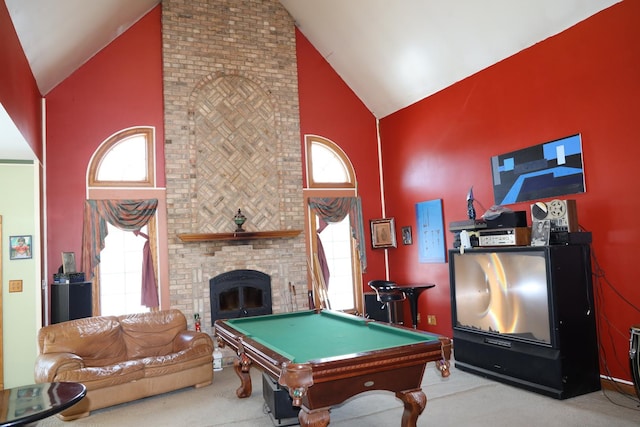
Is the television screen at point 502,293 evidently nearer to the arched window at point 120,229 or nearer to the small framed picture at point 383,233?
the small framed picture at point 383,233

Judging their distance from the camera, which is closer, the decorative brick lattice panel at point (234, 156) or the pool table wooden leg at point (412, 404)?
the pool table wooden leg at point (412, 404)

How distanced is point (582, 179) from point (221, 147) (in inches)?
194

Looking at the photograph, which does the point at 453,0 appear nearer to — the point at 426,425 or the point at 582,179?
the point at 582,179

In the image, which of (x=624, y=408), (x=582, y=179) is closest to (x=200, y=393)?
(x=624, y=408)

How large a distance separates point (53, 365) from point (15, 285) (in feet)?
5.34

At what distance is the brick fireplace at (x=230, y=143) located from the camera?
704 centimetres

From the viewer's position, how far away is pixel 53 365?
470 centimetres

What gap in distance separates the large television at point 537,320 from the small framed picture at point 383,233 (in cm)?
260

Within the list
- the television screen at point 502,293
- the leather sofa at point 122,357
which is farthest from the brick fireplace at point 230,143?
the television screen at point 502,293

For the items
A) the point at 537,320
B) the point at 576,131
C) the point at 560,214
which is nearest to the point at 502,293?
the point at 537,320

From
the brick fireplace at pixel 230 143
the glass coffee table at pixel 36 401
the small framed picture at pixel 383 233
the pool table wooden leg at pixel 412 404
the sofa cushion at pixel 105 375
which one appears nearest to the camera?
the glass coffee table at pixel 36 401

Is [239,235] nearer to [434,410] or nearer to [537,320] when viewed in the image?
[434,410]

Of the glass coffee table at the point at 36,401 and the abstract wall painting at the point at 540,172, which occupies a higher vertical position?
the abstract wall painting at the point at 540,172

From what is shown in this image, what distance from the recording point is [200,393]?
5.32 meters
